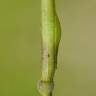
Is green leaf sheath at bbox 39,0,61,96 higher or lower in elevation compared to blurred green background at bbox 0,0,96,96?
higher

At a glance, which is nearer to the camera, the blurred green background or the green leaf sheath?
the green leaf sheath

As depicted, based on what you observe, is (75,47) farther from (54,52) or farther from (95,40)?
(54,52)

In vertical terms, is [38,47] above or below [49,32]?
below

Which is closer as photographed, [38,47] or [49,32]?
[49,32]

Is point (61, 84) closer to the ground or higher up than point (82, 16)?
closer to the ground

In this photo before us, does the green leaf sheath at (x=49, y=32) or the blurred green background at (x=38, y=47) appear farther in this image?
the blurred green background at (x=38, y=47)

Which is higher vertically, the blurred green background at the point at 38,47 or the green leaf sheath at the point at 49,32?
the green leaf sheath at the point at 49,32

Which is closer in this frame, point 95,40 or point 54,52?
point 54,52

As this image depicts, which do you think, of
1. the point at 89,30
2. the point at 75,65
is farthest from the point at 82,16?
the point at 75,65
